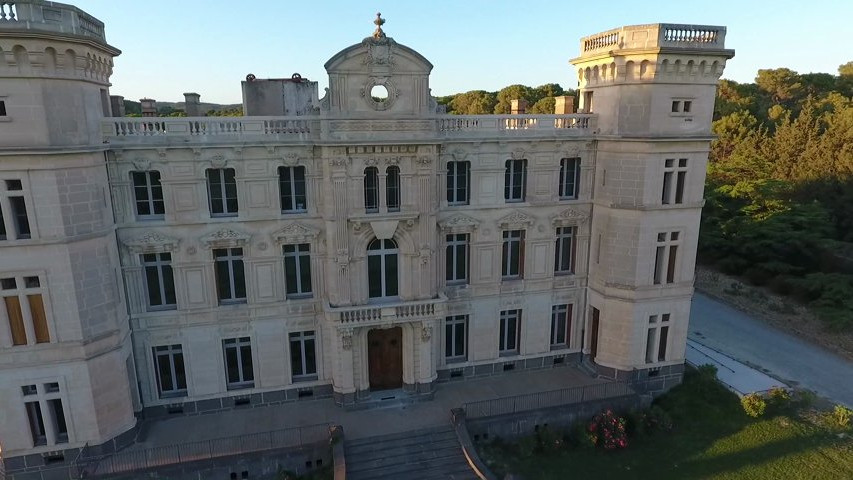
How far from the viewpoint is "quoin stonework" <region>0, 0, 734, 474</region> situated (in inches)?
685

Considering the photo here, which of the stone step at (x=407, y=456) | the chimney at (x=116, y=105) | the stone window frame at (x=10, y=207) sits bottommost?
the stone step at (x=407, y=456)

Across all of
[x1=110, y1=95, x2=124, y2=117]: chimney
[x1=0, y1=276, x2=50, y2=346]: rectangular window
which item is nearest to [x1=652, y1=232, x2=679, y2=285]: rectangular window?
[x1=0, y1=276, x2=50, y2=346]: rectangular window

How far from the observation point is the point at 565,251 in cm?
2517

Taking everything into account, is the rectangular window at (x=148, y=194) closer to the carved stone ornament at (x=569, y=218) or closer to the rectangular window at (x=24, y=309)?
the rectangular window at (x=24, y=309)

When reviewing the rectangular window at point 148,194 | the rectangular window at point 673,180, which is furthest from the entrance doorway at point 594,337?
the rectangular window at point 148,194

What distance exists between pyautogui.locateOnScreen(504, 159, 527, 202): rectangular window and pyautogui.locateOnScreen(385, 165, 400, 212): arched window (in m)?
5.28

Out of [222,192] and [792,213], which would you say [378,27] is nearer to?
[222,192]

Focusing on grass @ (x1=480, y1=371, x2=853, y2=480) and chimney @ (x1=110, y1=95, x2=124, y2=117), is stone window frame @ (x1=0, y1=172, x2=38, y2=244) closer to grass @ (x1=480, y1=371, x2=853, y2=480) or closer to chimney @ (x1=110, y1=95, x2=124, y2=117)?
chimney @ (x1=110, y1=95, x2=124, y2=117)

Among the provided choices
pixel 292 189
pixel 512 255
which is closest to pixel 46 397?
pixel 292 189

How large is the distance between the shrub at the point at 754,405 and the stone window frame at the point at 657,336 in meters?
3.65

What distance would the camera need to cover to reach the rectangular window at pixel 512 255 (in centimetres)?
2416

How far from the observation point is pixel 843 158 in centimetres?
4291

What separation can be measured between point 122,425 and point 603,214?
2201cm

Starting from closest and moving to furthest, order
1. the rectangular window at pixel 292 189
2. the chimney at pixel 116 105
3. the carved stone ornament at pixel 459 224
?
the rectangular window at pixel 292 189, the chimney at pixel 116 105, the carved stone ornament at pixel 459 224
